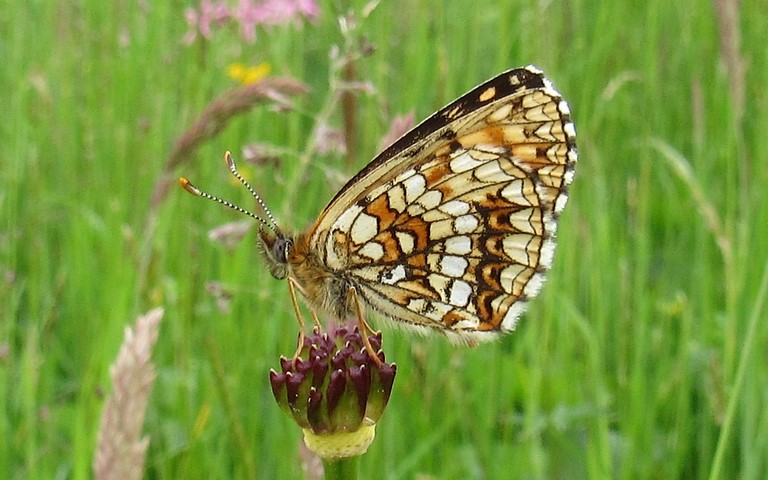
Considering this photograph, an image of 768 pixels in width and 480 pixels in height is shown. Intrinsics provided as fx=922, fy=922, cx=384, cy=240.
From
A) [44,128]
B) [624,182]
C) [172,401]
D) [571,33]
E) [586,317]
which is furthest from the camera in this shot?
[44,128]

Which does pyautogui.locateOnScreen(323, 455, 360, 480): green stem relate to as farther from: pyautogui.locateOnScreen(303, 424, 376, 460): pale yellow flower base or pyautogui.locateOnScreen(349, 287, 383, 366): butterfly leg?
pyautogui.locateOnScreen(349, 287, 383, 366): butterfly leg

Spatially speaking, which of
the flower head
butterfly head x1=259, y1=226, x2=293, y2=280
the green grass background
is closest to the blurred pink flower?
the green grass background

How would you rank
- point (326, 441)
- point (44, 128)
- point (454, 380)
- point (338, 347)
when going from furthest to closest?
point (44, 128), point (454, 380), point (338, 347), point (326, 441)

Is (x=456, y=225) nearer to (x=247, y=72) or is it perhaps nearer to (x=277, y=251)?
(x=277, y=251)

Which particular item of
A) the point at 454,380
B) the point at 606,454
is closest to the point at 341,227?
the point at 454,380

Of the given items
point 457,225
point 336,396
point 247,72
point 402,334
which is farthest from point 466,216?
point 247,72

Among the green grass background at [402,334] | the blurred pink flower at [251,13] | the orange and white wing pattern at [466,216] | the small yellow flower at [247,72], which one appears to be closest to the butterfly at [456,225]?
the orange and white wing pattern at [466,216]

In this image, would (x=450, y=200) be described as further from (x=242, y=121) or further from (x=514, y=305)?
(x=242, y=121)
